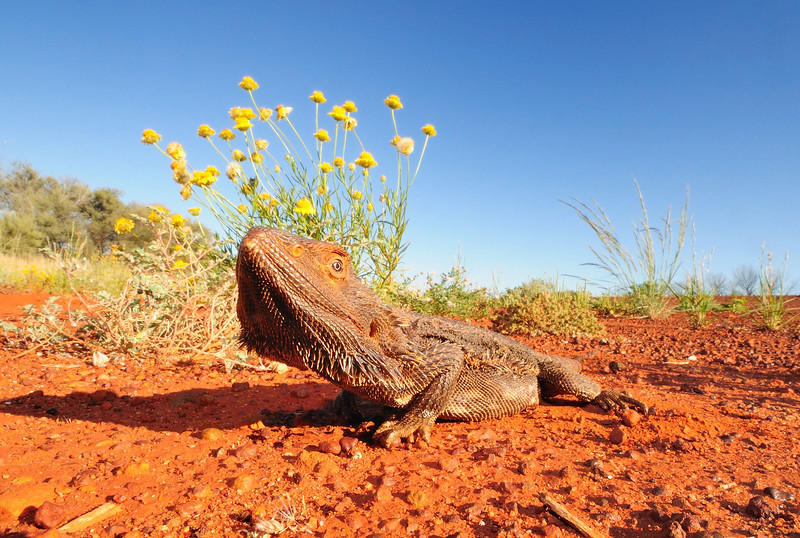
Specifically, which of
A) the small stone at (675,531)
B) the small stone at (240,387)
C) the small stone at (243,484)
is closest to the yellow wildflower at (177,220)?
the small stone at (240,387)

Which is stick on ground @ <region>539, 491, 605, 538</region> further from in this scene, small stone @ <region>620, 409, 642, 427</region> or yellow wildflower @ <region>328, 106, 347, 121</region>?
yellow wildflower @ <region>328, 106, 347, 121</region>

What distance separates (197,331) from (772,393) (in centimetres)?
592

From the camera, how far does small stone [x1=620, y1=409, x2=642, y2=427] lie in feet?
10.6

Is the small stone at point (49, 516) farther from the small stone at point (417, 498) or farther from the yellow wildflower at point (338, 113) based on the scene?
the yellow wildflower at point (338, 113)

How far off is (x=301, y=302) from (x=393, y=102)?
4.49 meters

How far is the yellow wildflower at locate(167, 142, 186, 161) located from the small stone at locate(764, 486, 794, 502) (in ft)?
19.5

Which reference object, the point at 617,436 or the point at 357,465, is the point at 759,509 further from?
the point at 357,465

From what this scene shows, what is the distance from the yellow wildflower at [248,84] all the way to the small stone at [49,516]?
518 cm

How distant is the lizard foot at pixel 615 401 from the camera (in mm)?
3561

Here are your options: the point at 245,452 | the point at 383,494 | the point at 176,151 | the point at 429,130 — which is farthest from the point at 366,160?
the point at 383,494

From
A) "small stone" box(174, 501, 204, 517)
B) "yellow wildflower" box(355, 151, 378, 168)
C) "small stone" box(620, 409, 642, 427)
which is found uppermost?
"yellow wildflower" box(355, 151, 378, 168)

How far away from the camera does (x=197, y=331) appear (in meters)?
5.11

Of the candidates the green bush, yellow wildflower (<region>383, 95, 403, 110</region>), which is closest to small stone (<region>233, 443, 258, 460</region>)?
yellow wildflower (<region>383, 95, 403, 110</region>)

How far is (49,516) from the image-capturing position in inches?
76.0
